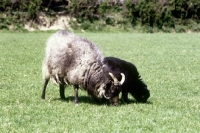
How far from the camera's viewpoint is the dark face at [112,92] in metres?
10.9

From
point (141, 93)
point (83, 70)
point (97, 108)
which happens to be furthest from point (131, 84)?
point (97, 108)

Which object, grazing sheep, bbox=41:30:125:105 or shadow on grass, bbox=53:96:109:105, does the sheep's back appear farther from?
shadow on grass, bbox=53:96:109:105


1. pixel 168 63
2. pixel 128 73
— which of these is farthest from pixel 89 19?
pixel 128 73

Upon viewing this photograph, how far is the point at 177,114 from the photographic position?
986cm

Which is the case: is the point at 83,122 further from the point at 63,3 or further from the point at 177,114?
the point at 63,3

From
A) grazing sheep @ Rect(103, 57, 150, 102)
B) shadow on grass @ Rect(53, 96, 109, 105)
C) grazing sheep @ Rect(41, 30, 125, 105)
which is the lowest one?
shadow on grass @ Rect(53, 96, 109, 105)

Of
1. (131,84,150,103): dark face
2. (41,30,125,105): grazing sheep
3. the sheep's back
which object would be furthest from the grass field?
the sheep's back

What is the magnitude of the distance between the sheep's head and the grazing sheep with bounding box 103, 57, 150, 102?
3.17ft

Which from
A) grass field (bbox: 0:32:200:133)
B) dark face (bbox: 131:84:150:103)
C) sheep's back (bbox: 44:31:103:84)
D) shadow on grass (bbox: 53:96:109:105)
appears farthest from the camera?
dark face (bbox: 131:84:150:103)

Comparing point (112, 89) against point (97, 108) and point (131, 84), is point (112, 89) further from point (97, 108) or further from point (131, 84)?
point (131, 84)

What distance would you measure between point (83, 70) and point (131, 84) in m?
1.99

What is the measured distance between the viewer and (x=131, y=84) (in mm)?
12312

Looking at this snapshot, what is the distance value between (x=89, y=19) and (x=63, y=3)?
375 centimetres

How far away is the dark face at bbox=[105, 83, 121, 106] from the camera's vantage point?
10.9 metres
